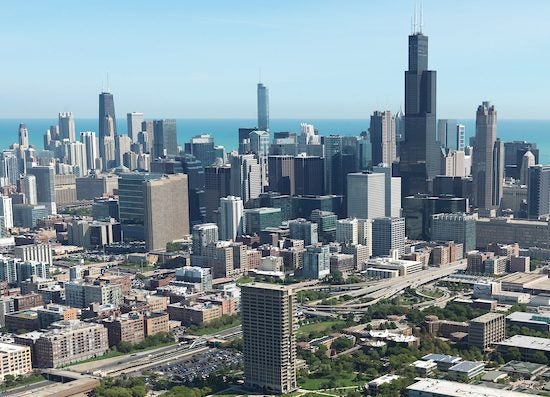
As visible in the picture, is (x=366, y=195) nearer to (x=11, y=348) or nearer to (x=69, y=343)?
(x=69, y=343)

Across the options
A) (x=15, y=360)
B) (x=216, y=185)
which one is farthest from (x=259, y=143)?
(x=15, y=360)

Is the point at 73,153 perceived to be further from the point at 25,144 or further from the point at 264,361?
the point at 264,361

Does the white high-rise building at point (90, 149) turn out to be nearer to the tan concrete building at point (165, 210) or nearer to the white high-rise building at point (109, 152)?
the white high-rise building at point (109, 152)

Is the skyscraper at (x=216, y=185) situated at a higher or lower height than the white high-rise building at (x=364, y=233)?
→ higher

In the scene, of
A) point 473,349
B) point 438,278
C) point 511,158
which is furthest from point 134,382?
point 511,158

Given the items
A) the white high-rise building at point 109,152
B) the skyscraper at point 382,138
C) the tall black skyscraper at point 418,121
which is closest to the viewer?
the tall black skyscraper at point 418,121

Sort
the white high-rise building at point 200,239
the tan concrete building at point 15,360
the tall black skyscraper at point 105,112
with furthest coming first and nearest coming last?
the tall black skyscraper at point 105,112 → the white high-rise building at point 200,239 → the tan concrete building at point 15,360

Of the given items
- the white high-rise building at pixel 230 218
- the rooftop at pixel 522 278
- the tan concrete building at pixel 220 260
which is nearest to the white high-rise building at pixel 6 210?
the white high-rise building at pixel 230 218

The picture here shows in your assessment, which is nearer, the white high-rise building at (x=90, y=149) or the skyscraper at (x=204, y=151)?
the skyscraper at (x=204, y=151)
